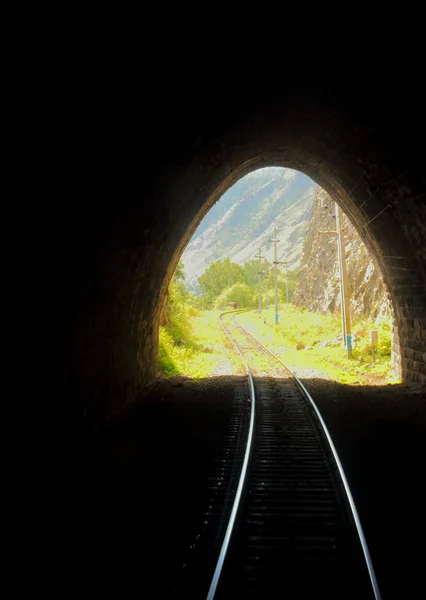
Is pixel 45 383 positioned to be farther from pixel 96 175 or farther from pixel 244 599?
pixel 244 599

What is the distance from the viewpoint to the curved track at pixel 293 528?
332 centimetres

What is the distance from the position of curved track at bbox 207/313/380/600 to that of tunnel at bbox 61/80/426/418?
2.87 metres

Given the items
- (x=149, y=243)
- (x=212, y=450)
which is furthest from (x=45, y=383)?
(x=149, y=243)

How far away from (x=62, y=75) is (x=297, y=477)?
5.29 m

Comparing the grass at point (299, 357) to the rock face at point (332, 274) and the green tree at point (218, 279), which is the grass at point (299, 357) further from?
the green tree at point (218, 279)

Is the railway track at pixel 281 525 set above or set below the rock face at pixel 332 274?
below

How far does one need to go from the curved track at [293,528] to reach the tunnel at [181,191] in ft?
9.42

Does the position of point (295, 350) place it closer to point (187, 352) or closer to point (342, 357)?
point (342, 357)

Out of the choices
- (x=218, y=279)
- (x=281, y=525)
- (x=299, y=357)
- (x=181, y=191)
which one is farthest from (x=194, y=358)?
(x=218, y=279)

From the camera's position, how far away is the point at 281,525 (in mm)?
4289

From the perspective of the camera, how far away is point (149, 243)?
936cm

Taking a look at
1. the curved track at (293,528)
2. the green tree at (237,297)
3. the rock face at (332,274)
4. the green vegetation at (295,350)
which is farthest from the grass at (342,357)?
the green tree at (237,297)

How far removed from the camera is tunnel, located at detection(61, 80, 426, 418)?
6.24m

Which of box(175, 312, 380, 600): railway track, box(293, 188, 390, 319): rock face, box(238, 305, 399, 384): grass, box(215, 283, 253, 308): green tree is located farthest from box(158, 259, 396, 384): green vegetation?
box(215, 283, 253, 308): green tree
